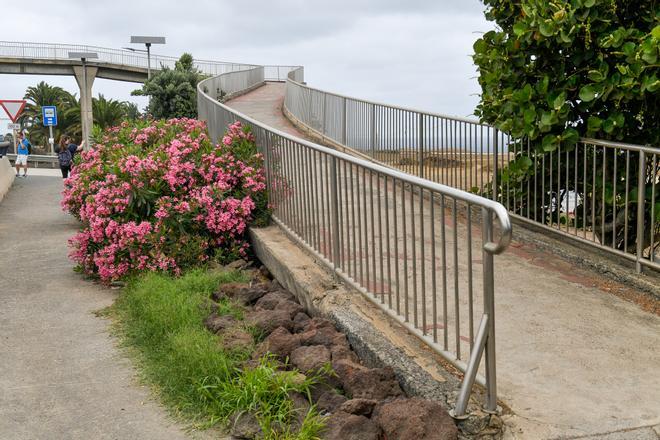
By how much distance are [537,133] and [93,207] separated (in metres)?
5.02

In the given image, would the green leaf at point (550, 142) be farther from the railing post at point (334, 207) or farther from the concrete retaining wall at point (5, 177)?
the concrete retaining wall at point (5, 177)

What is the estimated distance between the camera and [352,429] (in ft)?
14.3

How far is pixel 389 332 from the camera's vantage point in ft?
18.1

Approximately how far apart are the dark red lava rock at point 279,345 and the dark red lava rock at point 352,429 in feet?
4.04

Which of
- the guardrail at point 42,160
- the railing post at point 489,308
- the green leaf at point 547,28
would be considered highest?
the green leaf at point 547,28

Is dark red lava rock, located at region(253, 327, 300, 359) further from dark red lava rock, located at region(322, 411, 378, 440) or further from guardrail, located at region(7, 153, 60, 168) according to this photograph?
guardrail, located at region(7, 153, 60, 168)

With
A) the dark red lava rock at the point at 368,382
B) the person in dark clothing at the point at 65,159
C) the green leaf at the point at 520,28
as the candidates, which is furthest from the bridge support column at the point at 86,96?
the dark red lava rock at the point at 368,382

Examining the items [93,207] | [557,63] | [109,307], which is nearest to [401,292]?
[557,63]

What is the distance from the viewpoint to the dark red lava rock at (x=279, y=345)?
18.5 ft

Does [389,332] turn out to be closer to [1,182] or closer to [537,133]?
[537,133]

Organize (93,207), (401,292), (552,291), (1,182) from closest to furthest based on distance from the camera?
(401,292) < (552,291) < (93,207) < (1,182)

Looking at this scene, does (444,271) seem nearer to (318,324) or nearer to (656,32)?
(318,324)

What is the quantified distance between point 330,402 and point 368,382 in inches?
9.9

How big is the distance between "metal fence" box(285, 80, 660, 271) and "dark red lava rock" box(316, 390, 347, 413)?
10.1ft
